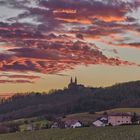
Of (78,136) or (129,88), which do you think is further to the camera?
(129,88)

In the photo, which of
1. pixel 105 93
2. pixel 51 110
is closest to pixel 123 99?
pixel 105 93

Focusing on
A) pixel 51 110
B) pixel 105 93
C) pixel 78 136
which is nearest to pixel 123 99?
pixel 105 93

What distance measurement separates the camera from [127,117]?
126938mm

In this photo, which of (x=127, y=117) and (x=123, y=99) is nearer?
(x=127, y=117)

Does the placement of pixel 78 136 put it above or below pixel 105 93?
above

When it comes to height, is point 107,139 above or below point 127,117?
above

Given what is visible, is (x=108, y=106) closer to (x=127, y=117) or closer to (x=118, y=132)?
(x=127, y=117)

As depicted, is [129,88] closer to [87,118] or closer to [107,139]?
[87,118]

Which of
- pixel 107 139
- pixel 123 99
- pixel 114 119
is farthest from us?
pixel 123 99

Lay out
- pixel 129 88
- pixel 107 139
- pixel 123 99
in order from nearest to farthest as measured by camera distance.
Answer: pixel 107 139
pixel 123 99
pixel 129 88

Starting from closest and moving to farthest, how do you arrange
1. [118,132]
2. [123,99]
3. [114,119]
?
[118,132]
[114,119]
[123,99]

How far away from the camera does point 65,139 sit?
49.7 meters

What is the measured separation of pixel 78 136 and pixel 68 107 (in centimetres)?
12322

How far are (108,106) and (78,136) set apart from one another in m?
119
